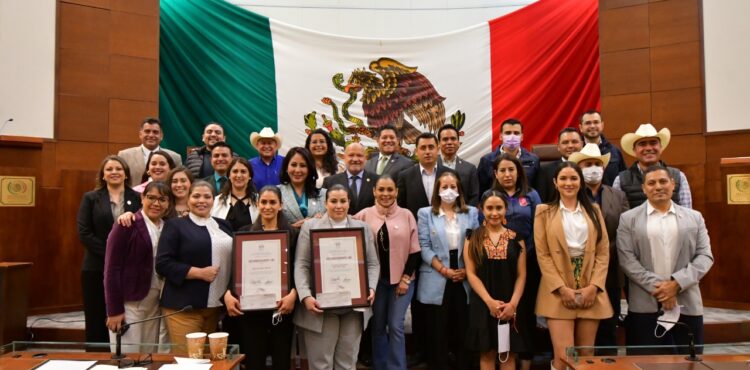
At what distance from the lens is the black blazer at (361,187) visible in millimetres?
3904

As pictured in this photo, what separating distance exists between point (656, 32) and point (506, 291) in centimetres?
417

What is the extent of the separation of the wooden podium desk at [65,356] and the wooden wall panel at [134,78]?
400 cm

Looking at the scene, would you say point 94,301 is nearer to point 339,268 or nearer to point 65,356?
point 65,356

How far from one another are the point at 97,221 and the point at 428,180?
A: 2259 mm

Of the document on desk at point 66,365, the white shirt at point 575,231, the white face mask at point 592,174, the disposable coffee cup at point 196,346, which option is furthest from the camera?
the white face mask at point 592,174

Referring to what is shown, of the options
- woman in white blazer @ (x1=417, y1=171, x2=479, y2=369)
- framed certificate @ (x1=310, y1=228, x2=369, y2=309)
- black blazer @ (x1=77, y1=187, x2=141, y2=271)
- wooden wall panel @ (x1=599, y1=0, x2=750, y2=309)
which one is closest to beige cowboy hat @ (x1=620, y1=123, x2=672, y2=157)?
woman in white blazer @ (x1=417, y1=171, x2=479, y2=369)

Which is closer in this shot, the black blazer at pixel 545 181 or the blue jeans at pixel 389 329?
the blue jeans at pixel 389 329

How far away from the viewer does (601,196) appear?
3.56 m

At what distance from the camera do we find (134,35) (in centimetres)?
581

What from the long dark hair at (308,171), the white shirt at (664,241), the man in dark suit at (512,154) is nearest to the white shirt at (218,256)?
the long dark hair at (308,171)

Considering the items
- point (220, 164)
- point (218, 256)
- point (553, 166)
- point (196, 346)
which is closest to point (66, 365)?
point (196, 346)

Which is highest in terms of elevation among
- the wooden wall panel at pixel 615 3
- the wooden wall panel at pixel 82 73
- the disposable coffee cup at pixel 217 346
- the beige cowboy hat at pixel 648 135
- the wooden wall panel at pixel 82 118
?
the wooden wall panel at pixel 615 3

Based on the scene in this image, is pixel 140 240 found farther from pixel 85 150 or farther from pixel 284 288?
pixel 85 150

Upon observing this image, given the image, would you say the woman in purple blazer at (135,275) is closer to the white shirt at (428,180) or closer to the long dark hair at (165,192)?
the long dark hair at (165,192)
